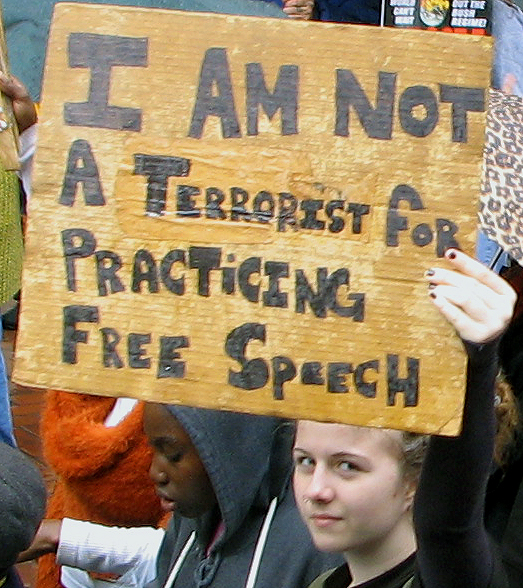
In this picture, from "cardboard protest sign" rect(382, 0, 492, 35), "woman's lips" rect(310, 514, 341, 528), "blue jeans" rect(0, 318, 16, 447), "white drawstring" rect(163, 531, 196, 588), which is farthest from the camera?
"cardboard protest sign" rect(382, 0, 492, 35)

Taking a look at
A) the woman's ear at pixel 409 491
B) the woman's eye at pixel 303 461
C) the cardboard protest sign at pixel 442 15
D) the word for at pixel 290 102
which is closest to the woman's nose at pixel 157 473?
the woman's eye at pixel 303 461

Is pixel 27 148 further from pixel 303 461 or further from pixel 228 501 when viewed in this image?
pixel 303 461

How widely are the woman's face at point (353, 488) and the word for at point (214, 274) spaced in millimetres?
382

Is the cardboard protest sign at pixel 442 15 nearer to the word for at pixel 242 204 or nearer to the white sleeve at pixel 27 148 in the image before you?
the white sleeve at pixel 27 148

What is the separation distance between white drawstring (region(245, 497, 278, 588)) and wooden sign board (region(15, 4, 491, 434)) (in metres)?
0.74

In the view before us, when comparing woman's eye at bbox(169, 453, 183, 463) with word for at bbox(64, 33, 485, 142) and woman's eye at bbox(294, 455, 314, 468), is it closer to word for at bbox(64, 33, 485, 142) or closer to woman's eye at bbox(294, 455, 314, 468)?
woman's eye at bbox(294, 455, 314, 468)

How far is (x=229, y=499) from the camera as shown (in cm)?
227

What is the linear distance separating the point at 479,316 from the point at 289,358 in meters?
0.25

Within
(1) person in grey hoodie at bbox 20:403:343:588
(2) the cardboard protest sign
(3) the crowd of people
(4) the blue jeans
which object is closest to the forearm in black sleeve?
(3) the crowd of people

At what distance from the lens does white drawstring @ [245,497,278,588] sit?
7.25 ft

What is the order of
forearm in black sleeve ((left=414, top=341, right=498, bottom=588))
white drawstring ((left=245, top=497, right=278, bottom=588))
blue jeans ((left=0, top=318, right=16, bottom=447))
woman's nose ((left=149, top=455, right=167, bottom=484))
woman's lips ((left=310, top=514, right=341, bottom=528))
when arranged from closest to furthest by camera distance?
1. forearm in black sleeve ((left=414, top=341, right=498, bottom=588))
2. woman's lips ((left=310, top=514, right=341, bottom=528))
3. white drawstring ((left=245, top=497, right=278, bottom=588))
4. woman's nose ((left=149, top=455, right=167, bottom=484))
5. blue jeans ((left=0, top=318, right=16, bottom=447))

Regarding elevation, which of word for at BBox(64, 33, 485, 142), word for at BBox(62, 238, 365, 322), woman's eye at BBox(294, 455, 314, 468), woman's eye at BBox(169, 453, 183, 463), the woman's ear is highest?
word for at BBox(64, 33, 485, 142)

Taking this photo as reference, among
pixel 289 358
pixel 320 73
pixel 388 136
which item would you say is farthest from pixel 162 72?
pixel 289 358

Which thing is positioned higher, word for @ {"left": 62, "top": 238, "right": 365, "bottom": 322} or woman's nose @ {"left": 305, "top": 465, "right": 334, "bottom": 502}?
word for @ {"left": 62, "top": 238, "right": 365, "bottom": 322}
